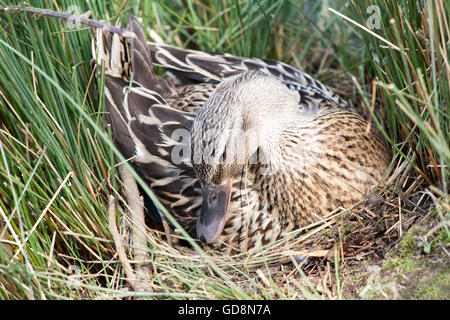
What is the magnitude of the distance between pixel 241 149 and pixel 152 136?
0.68 m

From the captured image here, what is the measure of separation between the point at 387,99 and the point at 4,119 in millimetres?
1929

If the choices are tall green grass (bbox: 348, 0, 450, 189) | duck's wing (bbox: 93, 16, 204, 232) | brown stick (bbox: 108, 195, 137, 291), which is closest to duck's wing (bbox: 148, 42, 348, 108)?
duck's wing (bbox: 93, 16, 204, 232)

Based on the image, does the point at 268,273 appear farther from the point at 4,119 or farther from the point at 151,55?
the point at 151,55


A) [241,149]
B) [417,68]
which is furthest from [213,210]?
[417,68]

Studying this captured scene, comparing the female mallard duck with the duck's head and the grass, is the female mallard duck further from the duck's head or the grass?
the grass

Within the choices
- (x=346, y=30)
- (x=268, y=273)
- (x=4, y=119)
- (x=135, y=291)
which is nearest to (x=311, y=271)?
(x=268, y=273)

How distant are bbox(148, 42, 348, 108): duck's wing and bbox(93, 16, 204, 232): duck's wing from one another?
38 centimetres

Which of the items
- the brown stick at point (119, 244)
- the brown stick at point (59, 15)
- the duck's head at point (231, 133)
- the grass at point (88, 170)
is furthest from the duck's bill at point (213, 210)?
the brown stick at point (59, 15)

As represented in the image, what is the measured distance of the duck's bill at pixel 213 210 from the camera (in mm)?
2510

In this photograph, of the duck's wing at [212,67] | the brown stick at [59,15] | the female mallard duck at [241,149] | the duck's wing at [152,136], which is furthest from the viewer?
the duck's wing at [212,67]

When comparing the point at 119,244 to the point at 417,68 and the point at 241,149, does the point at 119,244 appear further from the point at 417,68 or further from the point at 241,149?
the point at 417,68

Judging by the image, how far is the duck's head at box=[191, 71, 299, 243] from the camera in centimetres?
236

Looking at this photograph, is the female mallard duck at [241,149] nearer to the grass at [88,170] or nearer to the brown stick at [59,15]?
the grass at [88,170]

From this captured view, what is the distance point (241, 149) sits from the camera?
2463mm
